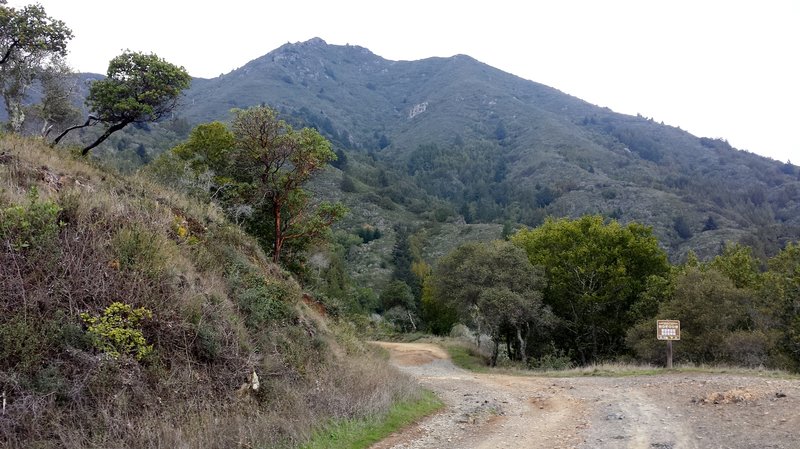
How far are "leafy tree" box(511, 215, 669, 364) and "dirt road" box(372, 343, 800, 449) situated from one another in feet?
48.9

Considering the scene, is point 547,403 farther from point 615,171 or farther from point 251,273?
point 615,171

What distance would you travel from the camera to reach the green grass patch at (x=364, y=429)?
695cm

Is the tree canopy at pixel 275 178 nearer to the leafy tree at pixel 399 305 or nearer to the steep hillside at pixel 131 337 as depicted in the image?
the steep hillside at pixel 131 337

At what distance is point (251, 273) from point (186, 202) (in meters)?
2.61

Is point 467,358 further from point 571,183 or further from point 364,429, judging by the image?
point 571,183

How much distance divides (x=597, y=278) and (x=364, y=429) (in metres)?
23.7

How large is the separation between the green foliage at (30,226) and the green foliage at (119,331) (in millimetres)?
1261

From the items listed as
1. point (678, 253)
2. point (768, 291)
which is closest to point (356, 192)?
point (678, 253)

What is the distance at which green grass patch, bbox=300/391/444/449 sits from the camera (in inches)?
274

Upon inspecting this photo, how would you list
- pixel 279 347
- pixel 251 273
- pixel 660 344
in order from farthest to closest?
pixel 660 344
pixel 251 273
pixel 279 347

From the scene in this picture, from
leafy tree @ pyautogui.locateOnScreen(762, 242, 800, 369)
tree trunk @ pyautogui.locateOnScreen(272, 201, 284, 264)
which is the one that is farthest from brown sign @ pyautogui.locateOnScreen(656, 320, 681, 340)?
tree trunk @ pyautogui.locateOnScreen(272, 201, 284, 264)

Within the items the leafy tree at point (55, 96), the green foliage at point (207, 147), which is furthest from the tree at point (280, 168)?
the leafy tree at point (55, 96)

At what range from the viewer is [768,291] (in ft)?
73.0

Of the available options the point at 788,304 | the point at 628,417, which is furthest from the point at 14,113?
the point at 788,304
